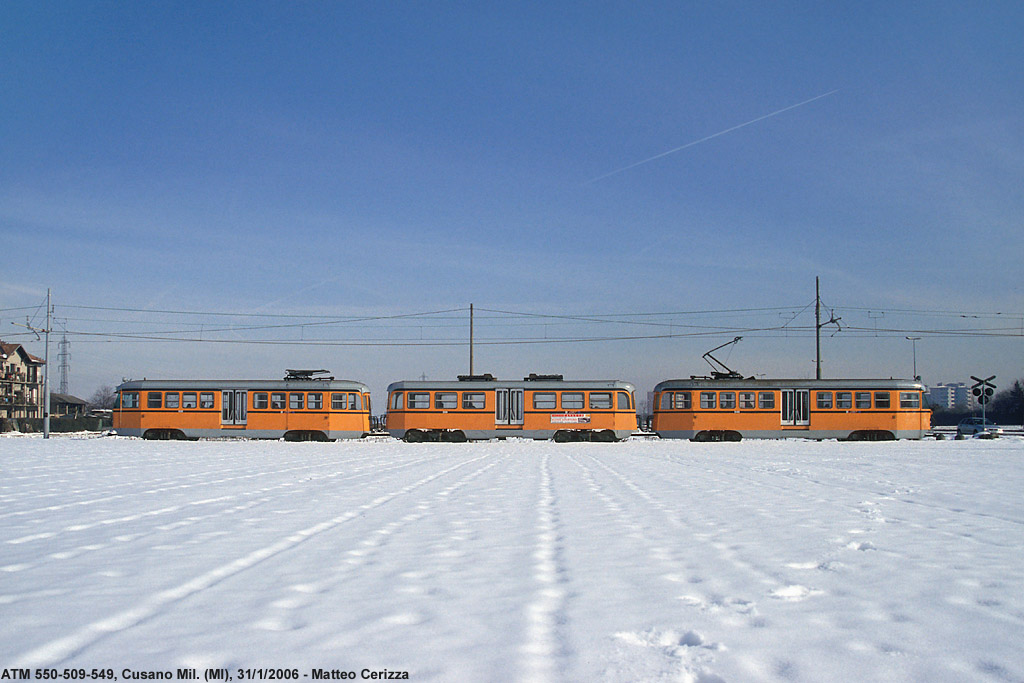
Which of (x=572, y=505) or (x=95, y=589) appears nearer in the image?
(x=95, y=589)

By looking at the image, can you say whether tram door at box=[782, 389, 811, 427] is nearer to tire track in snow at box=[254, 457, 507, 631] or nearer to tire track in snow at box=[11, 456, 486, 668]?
tire track in snow at box=[254, 457, 507, 631]

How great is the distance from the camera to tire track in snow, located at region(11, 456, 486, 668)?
12.1ft

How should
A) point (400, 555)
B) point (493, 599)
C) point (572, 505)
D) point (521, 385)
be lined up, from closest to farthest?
point (493, 599)
point (400, 555)
point (572, 505)
point (521, 385)

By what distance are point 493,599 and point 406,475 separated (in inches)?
382

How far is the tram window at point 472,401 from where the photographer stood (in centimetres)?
3134

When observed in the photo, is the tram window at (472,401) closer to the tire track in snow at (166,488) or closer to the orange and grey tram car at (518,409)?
the orange and grey tram car at (518,409)

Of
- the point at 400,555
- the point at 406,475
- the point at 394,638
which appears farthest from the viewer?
the point at 406,475

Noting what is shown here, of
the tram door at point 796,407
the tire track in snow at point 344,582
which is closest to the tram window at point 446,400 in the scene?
the tram door at point 796,407

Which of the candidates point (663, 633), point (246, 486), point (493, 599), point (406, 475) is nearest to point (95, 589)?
point (493, 599)

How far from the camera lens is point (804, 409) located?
31.1 m

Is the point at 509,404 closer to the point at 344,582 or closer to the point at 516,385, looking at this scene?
the point at 516,385

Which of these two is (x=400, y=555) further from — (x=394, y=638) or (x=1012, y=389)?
(x=1012, y=389)

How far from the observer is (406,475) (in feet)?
46.7

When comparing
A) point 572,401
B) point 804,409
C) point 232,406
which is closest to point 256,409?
point 232,406
